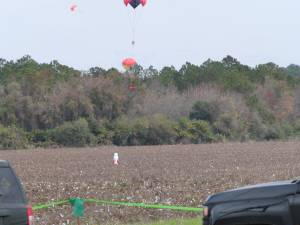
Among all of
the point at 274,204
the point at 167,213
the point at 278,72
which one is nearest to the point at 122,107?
the point at 278,72

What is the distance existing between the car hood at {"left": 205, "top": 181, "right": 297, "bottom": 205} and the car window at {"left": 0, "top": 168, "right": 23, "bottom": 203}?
2.18 metres

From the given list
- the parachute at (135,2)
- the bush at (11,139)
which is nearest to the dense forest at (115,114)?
the bush at (11,139)

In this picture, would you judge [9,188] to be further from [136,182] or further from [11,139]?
[11,139]

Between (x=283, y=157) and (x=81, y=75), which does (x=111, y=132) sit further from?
(x=283, y=157)

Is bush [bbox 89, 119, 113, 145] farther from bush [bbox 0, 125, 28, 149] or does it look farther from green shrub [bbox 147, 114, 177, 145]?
bush [bbox 0, 125, 28, 149]

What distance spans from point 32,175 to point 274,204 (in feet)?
81.5

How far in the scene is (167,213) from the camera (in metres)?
19.2

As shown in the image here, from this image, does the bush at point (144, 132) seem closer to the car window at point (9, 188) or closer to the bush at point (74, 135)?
the bush at point (74, 135)

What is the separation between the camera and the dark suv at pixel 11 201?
9.07 m

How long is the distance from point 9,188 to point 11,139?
6517 cm

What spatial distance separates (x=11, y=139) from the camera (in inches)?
2891

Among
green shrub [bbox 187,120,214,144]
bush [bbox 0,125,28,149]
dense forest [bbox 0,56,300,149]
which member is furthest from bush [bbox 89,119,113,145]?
green shrub [bbox 187,120,214,144]

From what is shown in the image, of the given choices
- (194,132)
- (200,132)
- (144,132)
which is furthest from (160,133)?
(200,132)

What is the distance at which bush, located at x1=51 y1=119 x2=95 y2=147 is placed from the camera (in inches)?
2889
